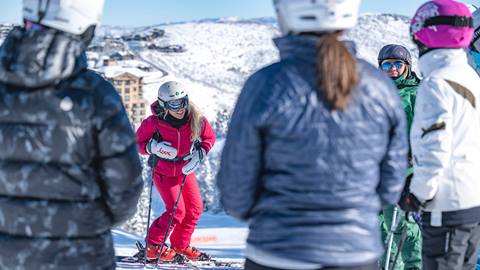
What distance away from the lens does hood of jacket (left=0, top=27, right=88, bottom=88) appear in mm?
2170

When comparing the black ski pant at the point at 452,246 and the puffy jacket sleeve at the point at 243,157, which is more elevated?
the puffy jacket sleeve at the point at 243,157

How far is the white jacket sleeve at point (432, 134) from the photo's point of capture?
113 inches

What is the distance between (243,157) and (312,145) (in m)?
0.24

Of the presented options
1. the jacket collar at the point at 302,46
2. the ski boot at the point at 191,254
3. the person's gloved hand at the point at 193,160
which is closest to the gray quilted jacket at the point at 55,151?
the jacket collar at the point at 302,46

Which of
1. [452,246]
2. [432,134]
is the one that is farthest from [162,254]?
[432,134]

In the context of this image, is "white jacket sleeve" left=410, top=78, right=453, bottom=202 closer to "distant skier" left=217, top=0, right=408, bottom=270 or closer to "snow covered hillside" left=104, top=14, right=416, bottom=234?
"distant skier" left=217, top=0, right=408, bottom=270

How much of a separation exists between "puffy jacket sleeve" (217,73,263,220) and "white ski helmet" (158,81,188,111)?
146 inches

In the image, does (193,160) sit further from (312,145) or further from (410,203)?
(312,145)

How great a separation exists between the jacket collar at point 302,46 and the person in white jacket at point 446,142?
97cm

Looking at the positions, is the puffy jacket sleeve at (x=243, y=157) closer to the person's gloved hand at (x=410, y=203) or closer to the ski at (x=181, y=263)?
the person's gloved hand at (x=410, y=203)

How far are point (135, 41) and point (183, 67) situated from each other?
846 inches

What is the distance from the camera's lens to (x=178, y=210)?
626 centimetres

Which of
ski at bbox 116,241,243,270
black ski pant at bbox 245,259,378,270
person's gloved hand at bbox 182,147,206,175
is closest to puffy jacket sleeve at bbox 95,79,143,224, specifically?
black ski pant at bbox 245,259,378,270

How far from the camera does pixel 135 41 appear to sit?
11625 cm
